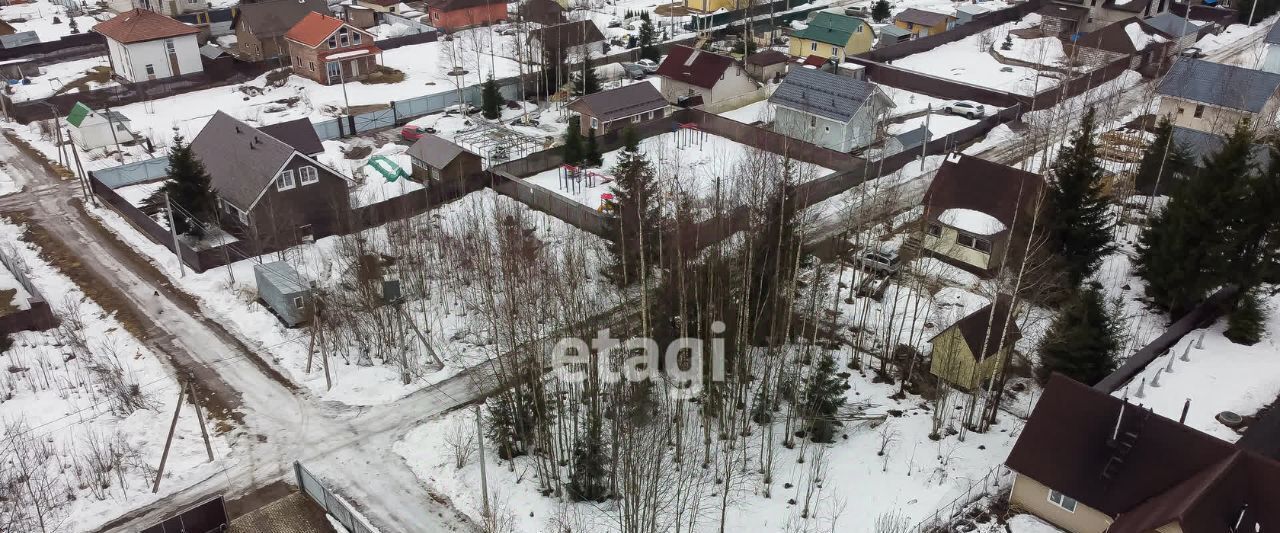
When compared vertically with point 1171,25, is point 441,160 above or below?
below

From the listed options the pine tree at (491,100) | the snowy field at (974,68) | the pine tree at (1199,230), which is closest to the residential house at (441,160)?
the pine tree at (491,100)

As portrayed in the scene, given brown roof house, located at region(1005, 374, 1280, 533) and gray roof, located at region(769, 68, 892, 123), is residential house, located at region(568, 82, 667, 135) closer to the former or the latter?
gray roof, located at region(769, 68, 892, 123)

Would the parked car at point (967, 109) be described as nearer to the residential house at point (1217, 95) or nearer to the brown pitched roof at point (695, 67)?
the residential house at point (1217, 95)

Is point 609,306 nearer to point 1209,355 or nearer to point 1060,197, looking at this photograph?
point 1060,197

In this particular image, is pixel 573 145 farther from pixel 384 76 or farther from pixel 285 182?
pixel 384 76

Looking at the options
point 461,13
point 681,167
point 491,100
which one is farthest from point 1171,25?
point 461,13

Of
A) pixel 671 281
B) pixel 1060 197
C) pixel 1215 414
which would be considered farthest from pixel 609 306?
pixel 1215 414
